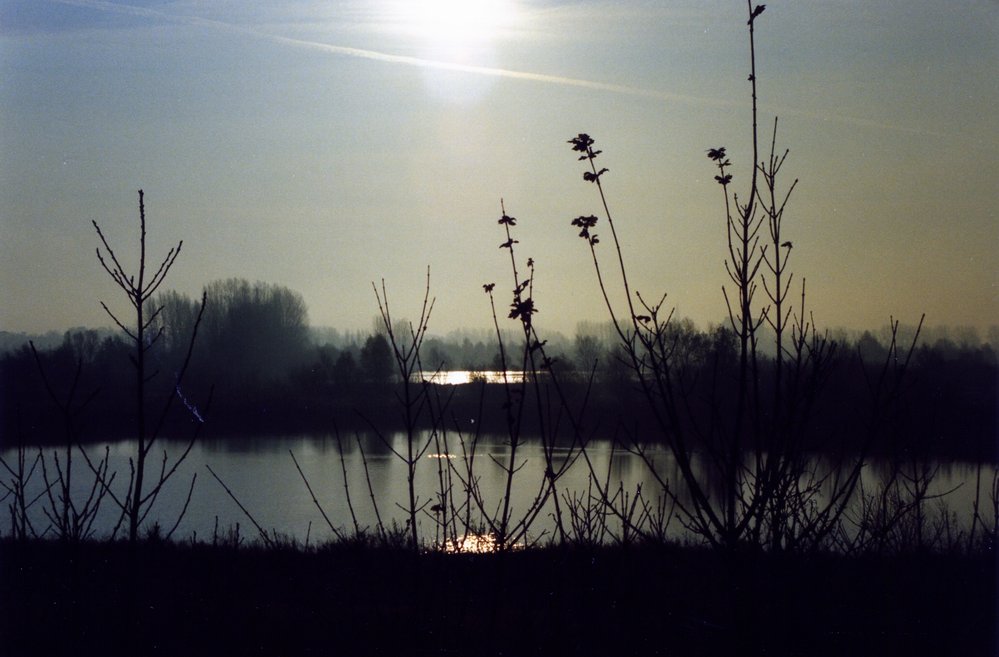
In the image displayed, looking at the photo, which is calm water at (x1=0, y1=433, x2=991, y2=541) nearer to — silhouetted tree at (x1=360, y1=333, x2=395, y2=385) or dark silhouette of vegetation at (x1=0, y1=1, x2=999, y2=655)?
silhouetted tree at (x1=360, y1=333, x2=395, y2=385)

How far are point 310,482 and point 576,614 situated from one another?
650 inches

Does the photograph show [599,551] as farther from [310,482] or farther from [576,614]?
[310,482]

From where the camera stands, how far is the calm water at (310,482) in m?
15.4

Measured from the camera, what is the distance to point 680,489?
16797 mm

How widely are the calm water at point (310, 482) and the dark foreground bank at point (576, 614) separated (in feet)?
26.4

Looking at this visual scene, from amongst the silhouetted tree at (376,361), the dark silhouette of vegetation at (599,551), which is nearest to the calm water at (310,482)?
the silhouetted tree at (376,361)

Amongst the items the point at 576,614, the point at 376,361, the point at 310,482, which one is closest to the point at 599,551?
the point at 576,614

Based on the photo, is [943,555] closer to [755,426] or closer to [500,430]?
[755,426]

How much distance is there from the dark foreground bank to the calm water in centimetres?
805

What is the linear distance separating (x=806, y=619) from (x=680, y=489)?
13.8m

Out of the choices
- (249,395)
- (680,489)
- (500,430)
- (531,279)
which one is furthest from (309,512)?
(531,279)

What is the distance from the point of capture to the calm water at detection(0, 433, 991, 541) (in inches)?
605

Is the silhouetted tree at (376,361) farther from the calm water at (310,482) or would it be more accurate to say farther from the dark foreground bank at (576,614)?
the dark foreground bank at (576,614)

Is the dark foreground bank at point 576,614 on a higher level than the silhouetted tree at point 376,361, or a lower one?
lower
